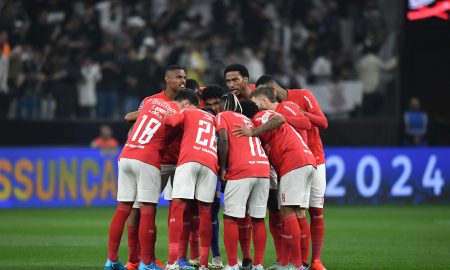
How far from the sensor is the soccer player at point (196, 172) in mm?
10852

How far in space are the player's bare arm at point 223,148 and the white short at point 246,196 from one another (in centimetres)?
Result: 21

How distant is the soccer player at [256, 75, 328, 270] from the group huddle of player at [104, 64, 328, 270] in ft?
0.05

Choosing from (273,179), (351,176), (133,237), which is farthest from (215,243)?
(351,176)

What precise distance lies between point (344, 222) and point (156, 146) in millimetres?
8107

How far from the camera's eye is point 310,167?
11117mm

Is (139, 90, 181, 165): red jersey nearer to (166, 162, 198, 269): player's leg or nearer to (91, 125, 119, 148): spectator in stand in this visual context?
(166, 162, 198, 269): player's leg

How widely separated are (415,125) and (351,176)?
296 cm

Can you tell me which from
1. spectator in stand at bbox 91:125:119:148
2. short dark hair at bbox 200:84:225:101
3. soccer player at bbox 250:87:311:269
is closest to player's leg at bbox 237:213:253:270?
soccer player at bbox 250:87:311:269

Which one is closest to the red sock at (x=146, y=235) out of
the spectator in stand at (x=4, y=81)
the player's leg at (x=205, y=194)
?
the player's leg at (x=205, y=194)

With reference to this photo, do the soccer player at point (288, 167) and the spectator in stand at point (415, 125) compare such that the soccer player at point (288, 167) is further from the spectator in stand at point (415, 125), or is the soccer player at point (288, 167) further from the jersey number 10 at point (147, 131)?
the spectator in stand at point (415, 125)

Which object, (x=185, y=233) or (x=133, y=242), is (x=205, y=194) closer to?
(x=185, y=233)

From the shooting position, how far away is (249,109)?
11555 mm

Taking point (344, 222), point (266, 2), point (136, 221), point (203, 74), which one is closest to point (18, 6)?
point (203, 74)

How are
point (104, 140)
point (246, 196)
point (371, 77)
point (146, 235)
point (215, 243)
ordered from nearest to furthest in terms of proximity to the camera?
point (246, 196) < point (146, 235) < point (215, 243) < point (104, 140) < point (371, 77)
